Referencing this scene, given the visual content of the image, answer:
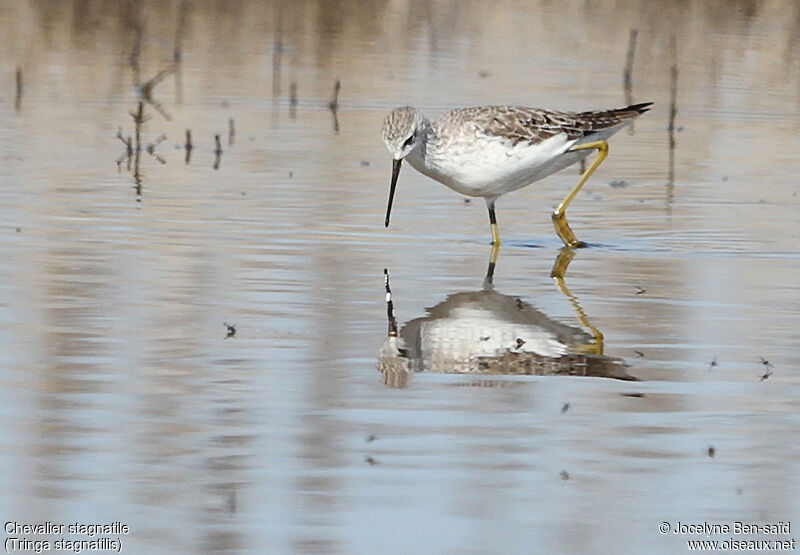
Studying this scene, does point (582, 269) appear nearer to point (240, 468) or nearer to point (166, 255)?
point (166, 255)

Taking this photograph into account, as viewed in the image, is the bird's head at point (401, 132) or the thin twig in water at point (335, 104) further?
the thin twig in water at point (335, 104)

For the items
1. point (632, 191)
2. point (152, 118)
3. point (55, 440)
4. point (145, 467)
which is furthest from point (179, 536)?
Result: point (152, 118)

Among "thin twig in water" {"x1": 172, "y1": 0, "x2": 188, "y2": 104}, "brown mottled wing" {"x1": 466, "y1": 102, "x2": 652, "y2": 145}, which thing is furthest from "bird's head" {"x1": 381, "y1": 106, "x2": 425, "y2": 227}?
"thin twig in water" {"x1": 172, "y1": 0, "x2": 188, "y2": 104}

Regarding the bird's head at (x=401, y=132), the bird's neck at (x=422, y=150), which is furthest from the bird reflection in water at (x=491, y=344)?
the bird's neck at (x=422, y=150)

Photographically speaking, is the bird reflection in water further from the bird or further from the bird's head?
the bird

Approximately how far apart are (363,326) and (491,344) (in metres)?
0.77

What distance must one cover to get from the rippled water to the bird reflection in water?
37mm

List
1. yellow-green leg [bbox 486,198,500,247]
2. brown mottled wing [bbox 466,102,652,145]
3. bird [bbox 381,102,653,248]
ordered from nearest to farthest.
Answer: bird [bbox 381,102,653,248] → brown mottled wing [bbox 466,102,652,145] → yellow-green leg [bbox 486,198,500,247]

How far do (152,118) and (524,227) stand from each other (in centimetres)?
603

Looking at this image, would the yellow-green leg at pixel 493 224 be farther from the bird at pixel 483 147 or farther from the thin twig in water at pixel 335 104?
the thin twig in water at pixel 335 104

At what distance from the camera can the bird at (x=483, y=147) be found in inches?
450

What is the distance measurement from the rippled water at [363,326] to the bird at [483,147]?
0.45m

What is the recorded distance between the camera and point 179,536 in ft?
19.9

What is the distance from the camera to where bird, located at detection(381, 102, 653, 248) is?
1143 centimetres
